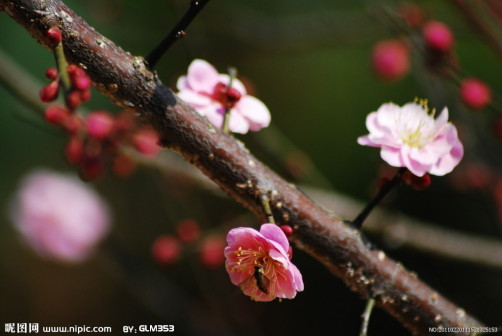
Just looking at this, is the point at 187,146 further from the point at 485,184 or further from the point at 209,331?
the point at 485,184

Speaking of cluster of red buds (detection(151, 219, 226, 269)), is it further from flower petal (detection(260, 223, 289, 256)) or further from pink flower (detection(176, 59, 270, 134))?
flower petal (detection(260, 223, 289, 256))

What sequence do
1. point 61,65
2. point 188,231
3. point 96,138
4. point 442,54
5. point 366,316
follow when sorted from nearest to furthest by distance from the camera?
point 61,65 < point 366,316 < point 96,138 < point 442,54 < point 188,231

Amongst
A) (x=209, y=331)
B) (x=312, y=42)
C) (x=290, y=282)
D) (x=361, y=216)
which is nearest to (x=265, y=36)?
(x=312, y=42)

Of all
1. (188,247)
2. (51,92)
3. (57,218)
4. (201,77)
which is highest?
(201,77)

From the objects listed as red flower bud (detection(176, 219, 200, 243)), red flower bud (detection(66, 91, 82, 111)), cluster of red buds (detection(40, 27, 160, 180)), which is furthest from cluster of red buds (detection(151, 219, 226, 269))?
red flower bud (detection(66, 91, 82, 111))

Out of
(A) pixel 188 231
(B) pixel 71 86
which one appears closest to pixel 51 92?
(B) pixel 71 86

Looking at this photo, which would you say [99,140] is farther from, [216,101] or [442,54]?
[442,54]

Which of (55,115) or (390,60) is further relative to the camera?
(390,60)

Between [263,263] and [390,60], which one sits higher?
[390,60]
